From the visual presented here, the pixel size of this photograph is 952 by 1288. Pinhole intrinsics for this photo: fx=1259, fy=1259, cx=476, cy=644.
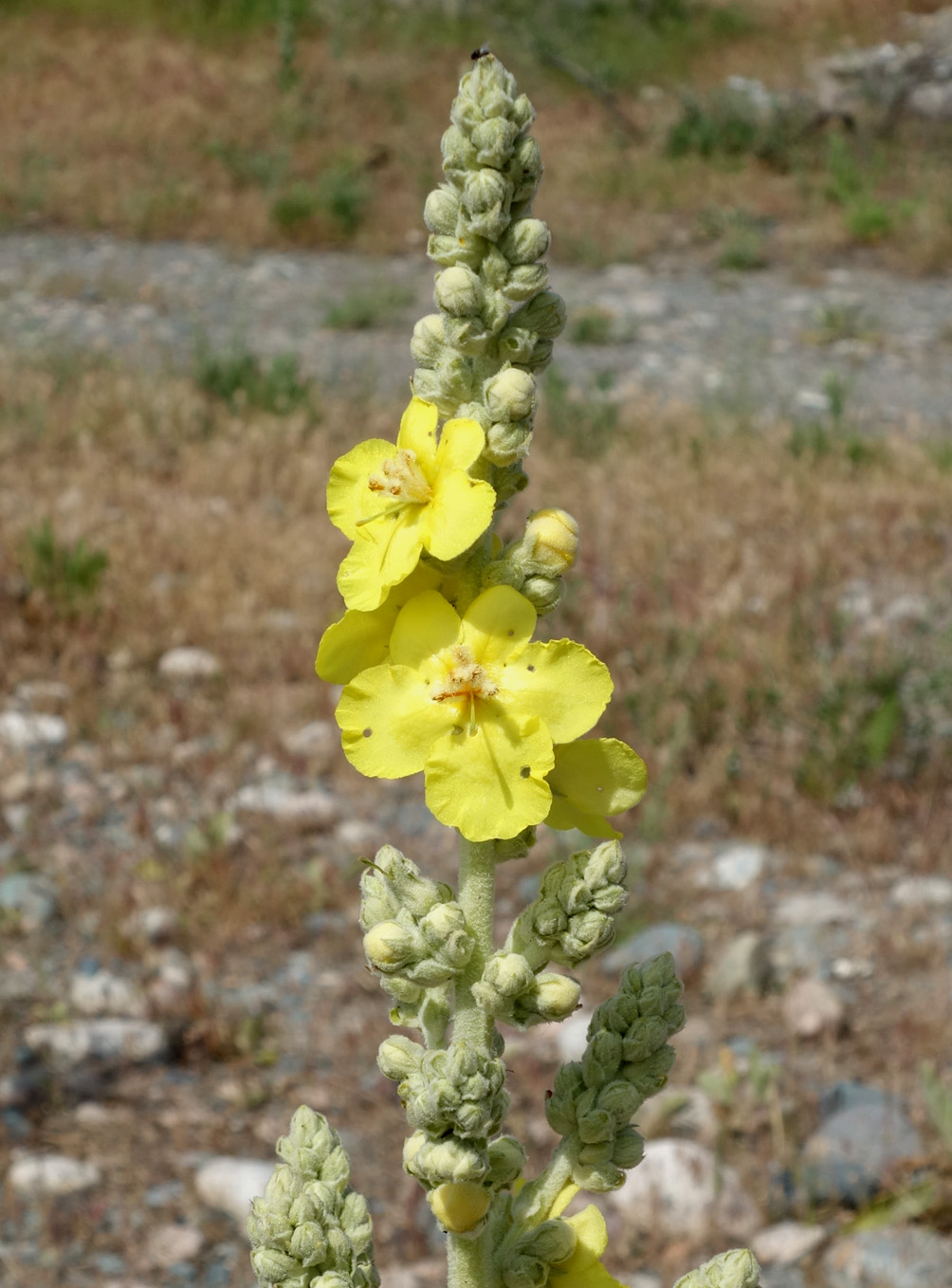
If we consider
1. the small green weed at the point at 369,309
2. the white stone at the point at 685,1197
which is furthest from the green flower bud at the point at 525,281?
the small green weed at the point at 369,309

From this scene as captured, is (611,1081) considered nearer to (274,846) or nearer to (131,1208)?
(131,1208)

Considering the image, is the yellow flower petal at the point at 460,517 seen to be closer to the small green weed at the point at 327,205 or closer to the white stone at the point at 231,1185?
the white stone at the point at 231,1185

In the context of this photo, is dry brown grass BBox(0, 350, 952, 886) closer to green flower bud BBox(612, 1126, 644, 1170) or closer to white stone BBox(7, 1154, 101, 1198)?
white stone BBox(7, 1154, 101, 1198)

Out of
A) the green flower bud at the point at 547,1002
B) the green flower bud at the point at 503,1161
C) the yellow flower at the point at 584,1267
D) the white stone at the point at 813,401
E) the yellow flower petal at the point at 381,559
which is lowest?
the white stone at the point at 813,401

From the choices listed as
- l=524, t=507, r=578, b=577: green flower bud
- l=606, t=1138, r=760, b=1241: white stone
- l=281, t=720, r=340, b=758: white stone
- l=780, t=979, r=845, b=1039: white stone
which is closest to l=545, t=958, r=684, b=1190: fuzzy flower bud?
l=524, t=507, r=578, b=577: green flower bud

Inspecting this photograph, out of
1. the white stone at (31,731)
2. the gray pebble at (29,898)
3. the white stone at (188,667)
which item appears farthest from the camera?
the white stone at (188,667)

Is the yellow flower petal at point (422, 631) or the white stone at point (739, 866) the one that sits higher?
the yellow flower petal at point (422, 631)

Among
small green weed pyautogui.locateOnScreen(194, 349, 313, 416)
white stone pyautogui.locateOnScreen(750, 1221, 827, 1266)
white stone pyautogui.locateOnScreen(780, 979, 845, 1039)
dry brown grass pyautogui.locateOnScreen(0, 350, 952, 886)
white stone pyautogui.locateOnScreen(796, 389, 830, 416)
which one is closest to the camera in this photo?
white stone pyautogui.locateOnScreen(750, 1221, 827, 1266)
